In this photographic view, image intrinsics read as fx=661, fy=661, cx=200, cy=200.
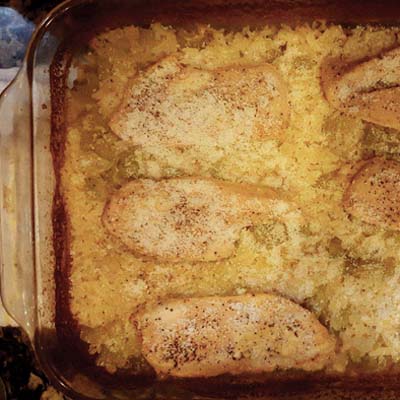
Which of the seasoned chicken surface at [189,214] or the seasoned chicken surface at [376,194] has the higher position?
the seasoned chicken surface at [376,194]

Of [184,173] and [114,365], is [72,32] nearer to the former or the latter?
[184,173]

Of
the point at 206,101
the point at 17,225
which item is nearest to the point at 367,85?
the point at 206,101

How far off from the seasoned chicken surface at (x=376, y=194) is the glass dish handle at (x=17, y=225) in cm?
86

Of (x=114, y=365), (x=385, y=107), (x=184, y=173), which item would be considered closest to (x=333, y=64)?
(x=385, y=107)

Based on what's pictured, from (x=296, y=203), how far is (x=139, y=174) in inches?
17.3

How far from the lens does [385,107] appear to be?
1767mm

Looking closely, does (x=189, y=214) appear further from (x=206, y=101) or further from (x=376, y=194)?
(x=376, y=194)

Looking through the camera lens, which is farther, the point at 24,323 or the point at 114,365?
the point at 114,365

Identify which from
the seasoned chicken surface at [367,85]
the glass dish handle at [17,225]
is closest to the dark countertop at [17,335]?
the glass dish handle at [17,225]

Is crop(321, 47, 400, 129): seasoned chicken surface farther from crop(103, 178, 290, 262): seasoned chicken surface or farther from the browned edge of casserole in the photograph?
crop(103, 178, 290, 262): seasoned chicken surface

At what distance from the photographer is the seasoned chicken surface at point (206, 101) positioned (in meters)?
1.75

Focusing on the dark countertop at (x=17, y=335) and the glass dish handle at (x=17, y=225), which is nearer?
the glass dish handle at (x=17, y=225)

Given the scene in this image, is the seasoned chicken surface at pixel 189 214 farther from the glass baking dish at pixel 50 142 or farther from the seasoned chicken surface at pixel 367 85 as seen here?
the seasoned chicken surface at pixel 367 85

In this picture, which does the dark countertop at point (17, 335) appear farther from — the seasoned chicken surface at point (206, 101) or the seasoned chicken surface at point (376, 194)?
the seasoned chicken surface at point (376, 194)
